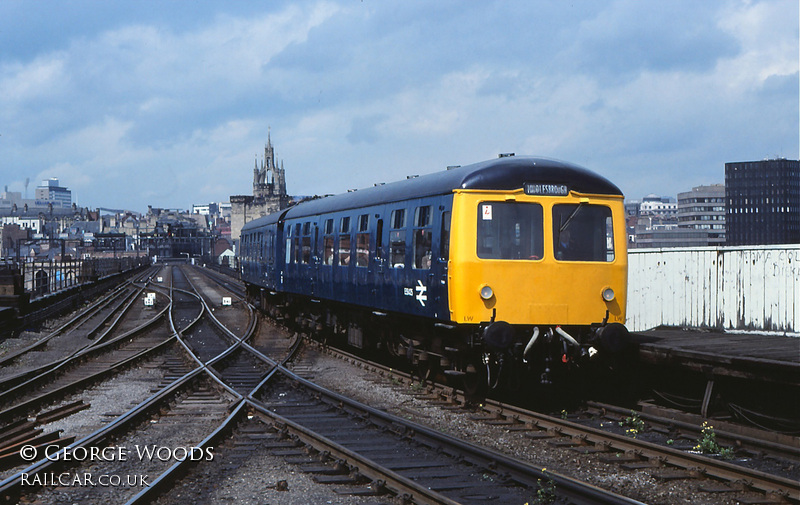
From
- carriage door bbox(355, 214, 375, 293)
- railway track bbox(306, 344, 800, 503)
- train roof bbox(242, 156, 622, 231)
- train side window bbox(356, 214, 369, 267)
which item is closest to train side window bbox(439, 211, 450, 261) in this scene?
train roof bbox(242, 156, 622, 231)

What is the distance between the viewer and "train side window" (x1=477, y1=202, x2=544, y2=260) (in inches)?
463

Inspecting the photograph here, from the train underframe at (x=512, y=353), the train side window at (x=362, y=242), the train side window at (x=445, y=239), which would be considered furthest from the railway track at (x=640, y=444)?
the train side window at (x=362, y=242)

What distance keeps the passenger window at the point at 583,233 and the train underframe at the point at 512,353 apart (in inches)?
40.1

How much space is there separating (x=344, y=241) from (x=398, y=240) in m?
3.48

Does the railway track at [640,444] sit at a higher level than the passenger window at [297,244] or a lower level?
lower

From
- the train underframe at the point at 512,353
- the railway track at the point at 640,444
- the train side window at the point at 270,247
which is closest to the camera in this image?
the railway track at the point at 640,444

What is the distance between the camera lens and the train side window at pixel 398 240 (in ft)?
46.2

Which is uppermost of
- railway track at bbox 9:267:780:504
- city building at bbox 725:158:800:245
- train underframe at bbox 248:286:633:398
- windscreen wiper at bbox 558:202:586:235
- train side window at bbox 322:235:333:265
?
city building at bbox 725:158:800:245

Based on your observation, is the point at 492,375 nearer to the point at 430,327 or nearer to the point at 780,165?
the point at 430,327

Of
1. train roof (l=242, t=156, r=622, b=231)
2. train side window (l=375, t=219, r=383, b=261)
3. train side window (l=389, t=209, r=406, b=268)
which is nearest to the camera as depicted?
train roof (l=242, t=156, r=622, b=231)

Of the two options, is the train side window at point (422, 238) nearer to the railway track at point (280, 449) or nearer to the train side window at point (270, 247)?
the railway track at point (280, 449)

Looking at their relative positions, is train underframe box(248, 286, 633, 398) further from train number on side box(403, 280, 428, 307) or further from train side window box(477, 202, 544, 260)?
train side window box(477, 202, 544, 260)

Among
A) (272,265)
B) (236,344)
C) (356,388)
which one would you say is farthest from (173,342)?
(356,388)

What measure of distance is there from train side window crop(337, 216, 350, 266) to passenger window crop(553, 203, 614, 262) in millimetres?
6127
